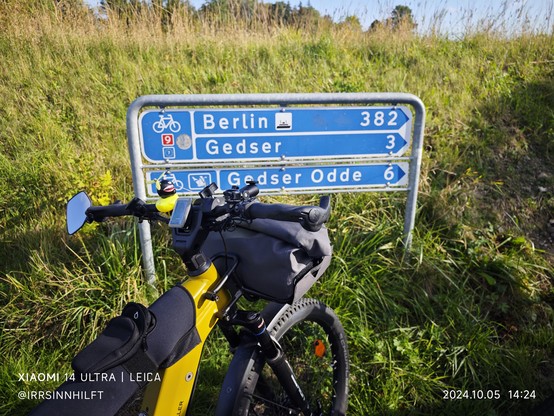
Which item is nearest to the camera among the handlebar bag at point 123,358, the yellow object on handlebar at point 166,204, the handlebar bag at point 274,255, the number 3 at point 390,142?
the handlebar bag at point 123,358

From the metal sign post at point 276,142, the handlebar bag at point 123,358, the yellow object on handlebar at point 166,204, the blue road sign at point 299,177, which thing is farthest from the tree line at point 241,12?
the handlebar bag at point 123,358

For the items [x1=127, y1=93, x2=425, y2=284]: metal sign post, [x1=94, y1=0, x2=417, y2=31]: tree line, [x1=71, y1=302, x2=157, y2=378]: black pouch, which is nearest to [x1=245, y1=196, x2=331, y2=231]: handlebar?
[x1=71, y1=302, x2=157, y2=378]: black pouch

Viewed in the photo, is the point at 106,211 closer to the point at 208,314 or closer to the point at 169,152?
the point at 208,314

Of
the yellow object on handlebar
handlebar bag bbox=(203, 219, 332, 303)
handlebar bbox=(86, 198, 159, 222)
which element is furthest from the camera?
handlebar bag bbox=(203, 219, 332, 303)

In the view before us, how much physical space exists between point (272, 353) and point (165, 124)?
1428 millimetres

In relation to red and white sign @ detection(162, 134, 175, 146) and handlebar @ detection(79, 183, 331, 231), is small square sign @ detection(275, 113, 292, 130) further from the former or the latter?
handlebar @ detection(79, 183, 331, 231)

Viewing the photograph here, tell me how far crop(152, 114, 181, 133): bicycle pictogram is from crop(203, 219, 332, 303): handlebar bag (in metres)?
1.03

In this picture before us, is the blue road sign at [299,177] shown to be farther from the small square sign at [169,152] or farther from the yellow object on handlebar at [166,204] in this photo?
the yellow object on handlebar at [166,204]

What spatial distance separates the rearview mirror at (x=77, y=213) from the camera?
133cm

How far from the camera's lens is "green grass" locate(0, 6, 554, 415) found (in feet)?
7.93

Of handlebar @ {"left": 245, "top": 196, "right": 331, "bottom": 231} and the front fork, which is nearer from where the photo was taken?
handlebar @ {"left": 245, "top": 196, "right": 331, "bottom": 231}

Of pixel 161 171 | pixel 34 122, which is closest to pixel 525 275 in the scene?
pixel 161 171

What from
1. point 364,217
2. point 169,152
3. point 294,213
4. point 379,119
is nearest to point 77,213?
point 294,213

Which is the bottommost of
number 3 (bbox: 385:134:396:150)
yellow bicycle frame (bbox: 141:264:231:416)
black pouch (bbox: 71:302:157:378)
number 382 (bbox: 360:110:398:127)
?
yellow bicycle frame (bbox: 141:264:231:416)
